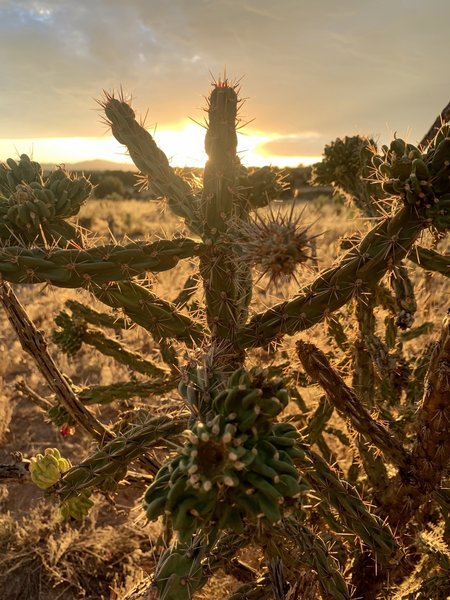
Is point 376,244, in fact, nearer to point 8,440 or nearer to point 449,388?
point 449,388

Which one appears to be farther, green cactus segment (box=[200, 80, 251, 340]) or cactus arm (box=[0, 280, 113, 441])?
cactus arm (box=[0, 280, 113, 441])

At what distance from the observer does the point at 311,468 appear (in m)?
2.04

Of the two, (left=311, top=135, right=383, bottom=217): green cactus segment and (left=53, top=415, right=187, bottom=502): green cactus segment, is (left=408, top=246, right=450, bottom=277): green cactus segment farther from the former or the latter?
(left=53, top=415, right=187, bottom=502): green cactus segment

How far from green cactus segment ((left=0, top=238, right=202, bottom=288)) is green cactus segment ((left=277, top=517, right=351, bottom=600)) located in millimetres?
1144

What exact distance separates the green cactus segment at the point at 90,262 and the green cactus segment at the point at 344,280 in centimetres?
45

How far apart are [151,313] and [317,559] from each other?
1244mm

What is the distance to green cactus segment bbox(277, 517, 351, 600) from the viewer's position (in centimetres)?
195

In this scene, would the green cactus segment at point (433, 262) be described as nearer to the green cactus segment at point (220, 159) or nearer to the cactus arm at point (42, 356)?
the green cactus segment at point (220, 159)

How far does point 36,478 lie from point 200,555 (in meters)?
0.85

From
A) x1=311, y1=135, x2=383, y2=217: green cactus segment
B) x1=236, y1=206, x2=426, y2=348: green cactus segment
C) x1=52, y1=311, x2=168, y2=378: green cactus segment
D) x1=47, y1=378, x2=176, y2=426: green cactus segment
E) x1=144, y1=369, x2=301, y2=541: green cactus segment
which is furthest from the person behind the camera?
x1=52, y1=311, x2=168, y2=378: green cactus segment

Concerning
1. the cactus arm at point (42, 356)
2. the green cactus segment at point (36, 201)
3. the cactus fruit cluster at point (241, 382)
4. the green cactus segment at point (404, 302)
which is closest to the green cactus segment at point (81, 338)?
the cactus fruit cluster at point (241, 382)

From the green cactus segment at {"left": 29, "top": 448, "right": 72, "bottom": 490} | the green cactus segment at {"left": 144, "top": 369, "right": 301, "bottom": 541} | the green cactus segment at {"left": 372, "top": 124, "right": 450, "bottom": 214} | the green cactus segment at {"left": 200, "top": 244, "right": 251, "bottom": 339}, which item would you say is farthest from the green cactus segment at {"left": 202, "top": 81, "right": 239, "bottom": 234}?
the green cactus segment at {"left": 29, "top": 448, "right": 72, "bottom": 490}

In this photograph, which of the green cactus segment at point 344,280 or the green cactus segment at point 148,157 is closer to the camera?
the green cactus segment at point 344,280

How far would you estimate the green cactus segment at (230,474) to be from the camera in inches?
49.7
